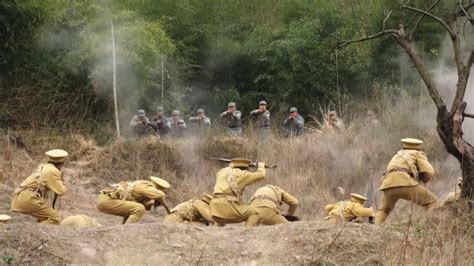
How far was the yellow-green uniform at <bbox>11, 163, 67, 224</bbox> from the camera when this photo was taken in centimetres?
1147

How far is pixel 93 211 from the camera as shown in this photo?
1563 centimetres

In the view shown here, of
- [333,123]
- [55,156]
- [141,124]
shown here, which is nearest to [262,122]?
[333,123]

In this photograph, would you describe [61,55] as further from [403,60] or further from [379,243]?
[379,243]

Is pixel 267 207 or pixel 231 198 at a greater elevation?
pixel 231 198

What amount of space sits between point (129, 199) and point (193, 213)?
0.94 metres

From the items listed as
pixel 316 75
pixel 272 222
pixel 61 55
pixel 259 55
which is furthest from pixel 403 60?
pixel 272 222

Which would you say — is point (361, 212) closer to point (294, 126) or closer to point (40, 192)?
point (40, 192)

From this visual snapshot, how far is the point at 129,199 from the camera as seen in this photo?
12.3 meters

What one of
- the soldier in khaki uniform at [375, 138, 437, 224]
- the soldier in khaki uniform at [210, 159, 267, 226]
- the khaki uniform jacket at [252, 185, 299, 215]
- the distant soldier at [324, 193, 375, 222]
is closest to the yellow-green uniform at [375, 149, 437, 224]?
the soldier in khaki uniform at [375, 138, 437, 224]

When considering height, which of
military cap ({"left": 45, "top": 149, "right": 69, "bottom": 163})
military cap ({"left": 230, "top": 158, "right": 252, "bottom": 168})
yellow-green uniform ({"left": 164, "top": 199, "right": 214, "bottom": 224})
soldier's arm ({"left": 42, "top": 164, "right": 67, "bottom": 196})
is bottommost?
yellow-green uniform ({"left": 164, "top": 199, "right": 214, "bottom": 224})

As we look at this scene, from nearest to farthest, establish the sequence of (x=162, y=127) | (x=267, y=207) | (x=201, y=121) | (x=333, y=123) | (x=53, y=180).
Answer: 1. (x=53, y=180)
2. (x=267, y=207)
3. (x=333, y=123)
4. (x=162, y=127)
5. (x=201, y=121)

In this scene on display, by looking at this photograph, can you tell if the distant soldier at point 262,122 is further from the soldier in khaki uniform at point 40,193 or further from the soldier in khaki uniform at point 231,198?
the soldier in khaki uniform at point 40,193

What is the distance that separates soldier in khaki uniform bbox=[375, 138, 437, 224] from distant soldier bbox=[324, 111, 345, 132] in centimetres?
618

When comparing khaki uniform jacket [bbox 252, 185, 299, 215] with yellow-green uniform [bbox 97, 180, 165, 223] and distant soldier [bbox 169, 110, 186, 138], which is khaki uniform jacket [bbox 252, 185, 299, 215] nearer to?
yellow-green uniform [bbox 97, 180, 165, 223]
